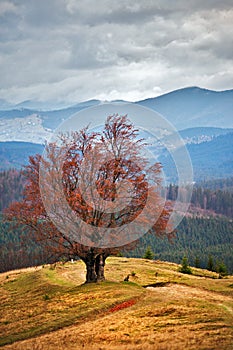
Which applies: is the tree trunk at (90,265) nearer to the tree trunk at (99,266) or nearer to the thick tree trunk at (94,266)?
the thick tree trunk at (94,266)

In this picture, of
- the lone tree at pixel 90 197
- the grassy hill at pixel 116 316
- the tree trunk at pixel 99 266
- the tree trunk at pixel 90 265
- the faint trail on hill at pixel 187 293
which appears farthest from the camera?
the tree trunk at pixel 99 266

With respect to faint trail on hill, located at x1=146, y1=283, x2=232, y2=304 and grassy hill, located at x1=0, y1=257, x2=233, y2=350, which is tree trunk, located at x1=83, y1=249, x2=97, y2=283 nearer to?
grassy hill, located at x1=0, y1=257, x2=233, y2=350

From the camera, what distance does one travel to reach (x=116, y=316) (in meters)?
25.3

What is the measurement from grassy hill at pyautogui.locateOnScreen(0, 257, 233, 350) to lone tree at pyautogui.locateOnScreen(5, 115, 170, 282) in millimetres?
3981

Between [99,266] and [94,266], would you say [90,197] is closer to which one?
[94,266]

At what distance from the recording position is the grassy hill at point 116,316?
20375 mm

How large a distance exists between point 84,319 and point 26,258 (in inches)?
4236

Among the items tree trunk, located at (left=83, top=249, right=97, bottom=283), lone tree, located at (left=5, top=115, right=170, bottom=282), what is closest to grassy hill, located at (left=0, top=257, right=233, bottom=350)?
tree trunk, located at (left=83, top=249, right=97, bottom=283)

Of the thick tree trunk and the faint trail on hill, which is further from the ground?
the thick tree trunk

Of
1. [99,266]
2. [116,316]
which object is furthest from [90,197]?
[116,316]

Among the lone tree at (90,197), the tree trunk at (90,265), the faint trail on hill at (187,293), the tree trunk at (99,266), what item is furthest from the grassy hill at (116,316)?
the lone tree at (90,197)

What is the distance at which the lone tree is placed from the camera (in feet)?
113

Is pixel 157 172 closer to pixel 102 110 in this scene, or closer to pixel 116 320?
pixel 102 110

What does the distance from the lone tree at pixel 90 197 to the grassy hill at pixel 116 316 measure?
157 inches
